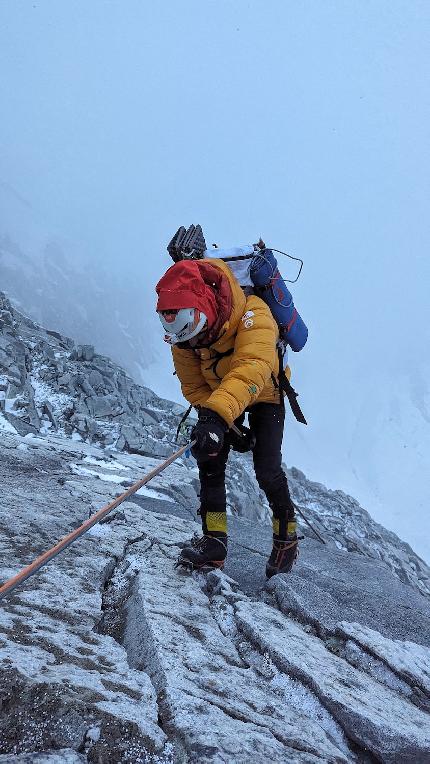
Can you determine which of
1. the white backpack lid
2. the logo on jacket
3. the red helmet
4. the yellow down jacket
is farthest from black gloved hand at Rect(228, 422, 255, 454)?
the white backpack lid

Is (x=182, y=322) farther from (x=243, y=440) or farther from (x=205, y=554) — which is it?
(x=205, y=554)

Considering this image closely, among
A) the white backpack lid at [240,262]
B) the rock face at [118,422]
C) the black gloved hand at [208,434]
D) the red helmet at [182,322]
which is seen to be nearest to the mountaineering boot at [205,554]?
the black gloved hand at [208,434]

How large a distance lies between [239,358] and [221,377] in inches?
19.2

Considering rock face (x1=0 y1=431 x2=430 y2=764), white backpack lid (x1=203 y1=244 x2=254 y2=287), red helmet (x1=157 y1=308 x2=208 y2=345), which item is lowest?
rock face (x1=0 y1=431 x2=430 y2=764)

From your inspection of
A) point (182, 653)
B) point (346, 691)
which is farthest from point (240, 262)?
point (346, 691)

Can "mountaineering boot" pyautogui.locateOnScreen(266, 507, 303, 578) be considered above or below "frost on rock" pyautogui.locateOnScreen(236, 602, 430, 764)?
above

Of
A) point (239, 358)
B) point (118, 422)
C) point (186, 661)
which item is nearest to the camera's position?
point (186, 661)

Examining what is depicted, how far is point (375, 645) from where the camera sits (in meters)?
3.34

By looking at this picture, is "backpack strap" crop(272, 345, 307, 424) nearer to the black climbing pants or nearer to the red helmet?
the black climbing pants

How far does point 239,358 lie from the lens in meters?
3.69

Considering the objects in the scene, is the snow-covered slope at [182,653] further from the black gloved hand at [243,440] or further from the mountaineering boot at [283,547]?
the black gloved hand at [243,440]

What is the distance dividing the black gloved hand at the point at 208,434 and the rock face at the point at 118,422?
667 cm

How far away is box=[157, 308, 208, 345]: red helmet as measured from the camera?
11.3 feet

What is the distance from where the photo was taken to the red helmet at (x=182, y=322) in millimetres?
3430
